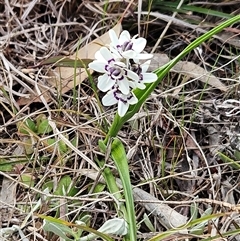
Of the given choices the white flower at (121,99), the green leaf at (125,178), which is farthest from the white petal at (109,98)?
the green leaf at (125,178)

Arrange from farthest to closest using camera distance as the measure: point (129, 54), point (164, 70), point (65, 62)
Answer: point (65, 62)
point (164, 70)
point (129, 54)

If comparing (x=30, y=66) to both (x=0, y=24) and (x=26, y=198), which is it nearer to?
(x=0, y=24)

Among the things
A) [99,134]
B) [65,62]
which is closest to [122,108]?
[99,134]

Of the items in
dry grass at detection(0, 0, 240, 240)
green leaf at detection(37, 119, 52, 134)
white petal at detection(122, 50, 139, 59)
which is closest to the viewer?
white petal at detection(122, 50, 139, 59)

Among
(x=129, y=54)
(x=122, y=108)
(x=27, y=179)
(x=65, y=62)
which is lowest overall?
Answer: (x=27, y=179)

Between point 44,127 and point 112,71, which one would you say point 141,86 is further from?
point 44,127

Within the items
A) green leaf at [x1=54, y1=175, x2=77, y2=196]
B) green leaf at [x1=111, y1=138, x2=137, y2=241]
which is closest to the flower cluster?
green leaf at [x1=111, y1=138, x2=137, y2=241]

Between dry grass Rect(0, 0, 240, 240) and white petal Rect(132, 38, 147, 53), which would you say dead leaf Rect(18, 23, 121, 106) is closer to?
dry grass Rect(0, 0, 240, 240)

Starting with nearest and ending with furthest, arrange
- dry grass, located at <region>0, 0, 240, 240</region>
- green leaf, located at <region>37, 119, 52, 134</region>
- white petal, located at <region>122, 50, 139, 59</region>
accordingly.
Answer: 1. white petal, located at <region>122, 50, 139, 59</region>
2. dry grass, located at <region>0, 0, 240, 240</region>
3. green leaf, located at <region>37, 119, 52, 134</region>

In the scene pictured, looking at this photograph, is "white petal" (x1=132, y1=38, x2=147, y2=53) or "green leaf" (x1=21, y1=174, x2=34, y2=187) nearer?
"white petal" (x1=132, y1=38, x2=147, y2=53)
